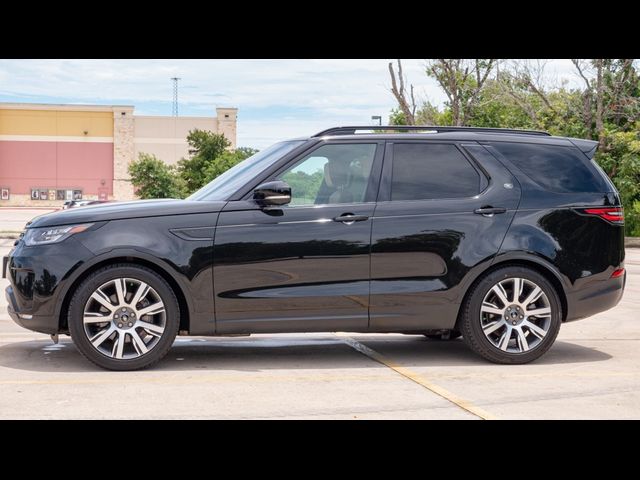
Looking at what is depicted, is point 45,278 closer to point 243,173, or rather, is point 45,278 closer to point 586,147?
point 243,173

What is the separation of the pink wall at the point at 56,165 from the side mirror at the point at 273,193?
3119 inches

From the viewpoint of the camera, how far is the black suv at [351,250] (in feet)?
22.2

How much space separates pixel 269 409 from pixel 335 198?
7.14 ft

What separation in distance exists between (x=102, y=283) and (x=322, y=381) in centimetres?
180

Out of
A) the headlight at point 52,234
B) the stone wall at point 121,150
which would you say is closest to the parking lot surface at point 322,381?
the headlight at point 52,234

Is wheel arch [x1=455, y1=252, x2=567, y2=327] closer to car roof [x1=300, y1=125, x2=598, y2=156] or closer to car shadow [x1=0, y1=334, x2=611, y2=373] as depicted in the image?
car shadow [x1=0, y1=334, x2=611, y2=373]

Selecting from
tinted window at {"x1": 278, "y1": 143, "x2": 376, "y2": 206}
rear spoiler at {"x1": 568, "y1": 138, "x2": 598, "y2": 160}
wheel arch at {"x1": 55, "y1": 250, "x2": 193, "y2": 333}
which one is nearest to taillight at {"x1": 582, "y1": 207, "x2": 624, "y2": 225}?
rear spoiler at {"x1": 568, "y1": 138, "x2": 598, "y2": 160}

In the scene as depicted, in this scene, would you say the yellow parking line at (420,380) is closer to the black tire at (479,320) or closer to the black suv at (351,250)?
the black suv at (351,250)

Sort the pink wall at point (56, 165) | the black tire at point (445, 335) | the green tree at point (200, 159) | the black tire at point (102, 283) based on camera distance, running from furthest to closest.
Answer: the pink wall at point (56, 165), the green tree at point (200, 159), the black tire at point (445, 335), the black tire at point (102, 283)

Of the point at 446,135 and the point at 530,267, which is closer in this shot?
the point at 530,267

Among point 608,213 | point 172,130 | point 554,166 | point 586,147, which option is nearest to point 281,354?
point 554,166

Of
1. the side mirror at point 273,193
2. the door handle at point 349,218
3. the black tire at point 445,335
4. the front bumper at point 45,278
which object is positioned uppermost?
the side mirror at point 273,193

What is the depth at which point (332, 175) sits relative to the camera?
7.30m

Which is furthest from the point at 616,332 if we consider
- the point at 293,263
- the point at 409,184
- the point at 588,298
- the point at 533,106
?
the point at 533,106
